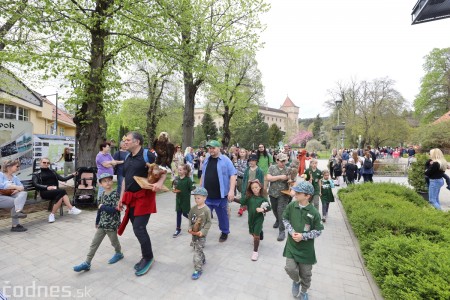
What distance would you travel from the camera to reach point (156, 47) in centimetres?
875

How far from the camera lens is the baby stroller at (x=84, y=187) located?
6.89 m

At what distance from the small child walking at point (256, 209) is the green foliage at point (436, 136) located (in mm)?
31519

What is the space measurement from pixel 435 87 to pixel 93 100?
48.9m

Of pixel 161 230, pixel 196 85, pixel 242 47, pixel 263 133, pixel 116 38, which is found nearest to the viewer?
pixel 161 230

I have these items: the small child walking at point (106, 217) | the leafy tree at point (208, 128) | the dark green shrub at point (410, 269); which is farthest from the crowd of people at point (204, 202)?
the leafy tree at point (208, 128)

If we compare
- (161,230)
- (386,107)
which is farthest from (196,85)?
(386,107)

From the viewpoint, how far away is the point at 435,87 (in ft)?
123

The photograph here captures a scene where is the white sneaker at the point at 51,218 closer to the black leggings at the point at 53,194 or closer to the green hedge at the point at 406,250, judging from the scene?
the black leggings at the point at 53,194

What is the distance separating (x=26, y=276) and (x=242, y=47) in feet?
50.8

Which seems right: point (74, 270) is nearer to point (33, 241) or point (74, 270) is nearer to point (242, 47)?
point (33, 241)

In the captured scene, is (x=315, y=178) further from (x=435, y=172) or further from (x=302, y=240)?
(x=435, y=172)

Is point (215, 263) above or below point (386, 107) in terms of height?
below

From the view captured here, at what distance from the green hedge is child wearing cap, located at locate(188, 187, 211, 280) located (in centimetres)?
251

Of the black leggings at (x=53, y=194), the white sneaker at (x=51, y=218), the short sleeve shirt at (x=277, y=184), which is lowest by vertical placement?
the white sneaker at (x=51, y=218)
